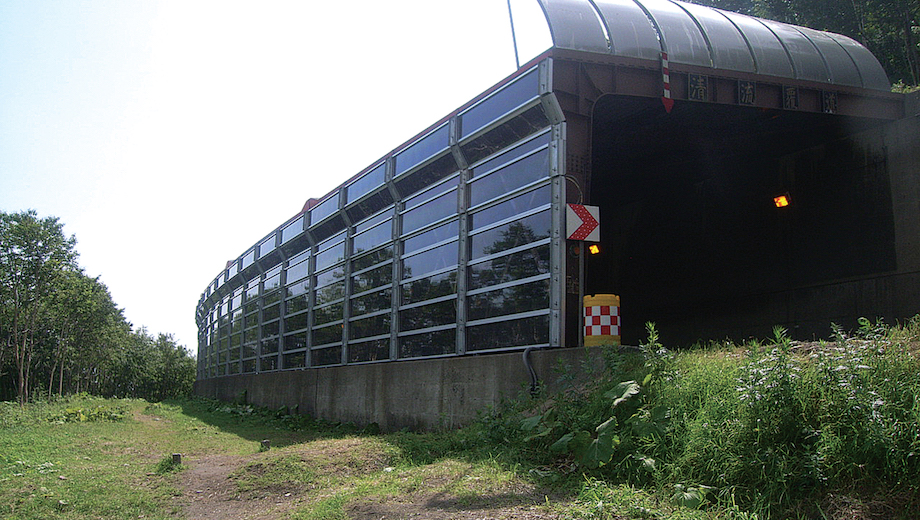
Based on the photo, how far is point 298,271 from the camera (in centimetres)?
1909

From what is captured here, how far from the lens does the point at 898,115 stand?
12.2m

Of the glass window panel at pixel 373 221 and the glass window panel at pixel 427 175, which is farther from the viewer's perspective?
the glass window panel at pixel 373 221

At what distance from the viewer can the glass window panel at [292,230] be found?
61.5 feet

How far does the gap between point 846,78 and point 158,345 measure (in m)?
102

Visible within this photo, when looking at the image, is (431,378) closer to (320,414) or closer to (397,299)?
(397,299)

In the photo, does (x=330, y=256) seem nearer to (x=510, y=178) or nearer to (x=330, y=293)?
(x=330, y=293)

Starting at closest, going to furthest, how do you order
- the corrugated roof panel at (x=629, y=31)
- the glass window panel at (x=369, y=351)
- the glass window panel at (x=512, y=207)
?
1. the glass window panel at (x=512, y=207)
2. the corrugated roof panel at (x=629, y=31)
3. the glass window panel at (x=369, y=351)

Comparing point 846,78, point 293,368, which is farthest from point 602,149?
point 293,368

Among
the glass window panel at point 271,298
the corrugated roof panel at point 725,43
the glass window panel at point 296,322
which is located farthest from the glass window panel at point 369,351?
the corrugated roof panel at point 725,43

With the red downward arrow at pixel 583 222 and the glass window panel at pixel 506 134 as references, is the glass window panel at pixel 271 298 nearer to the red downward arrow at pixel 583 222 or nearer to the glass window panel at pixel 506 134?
the glass window panel at pixel 506 134

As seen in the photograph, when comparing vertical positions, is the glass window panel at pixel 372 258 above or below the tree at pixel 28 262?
below

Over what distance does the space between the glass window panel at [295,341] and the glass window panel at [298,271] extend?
156cm

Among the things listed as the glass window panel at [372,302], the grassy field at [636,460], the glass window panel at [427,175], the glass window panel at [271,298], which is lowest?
the grassy field at [636,460]

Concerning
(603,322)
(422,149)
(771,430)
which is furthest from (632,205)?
(771,430)
